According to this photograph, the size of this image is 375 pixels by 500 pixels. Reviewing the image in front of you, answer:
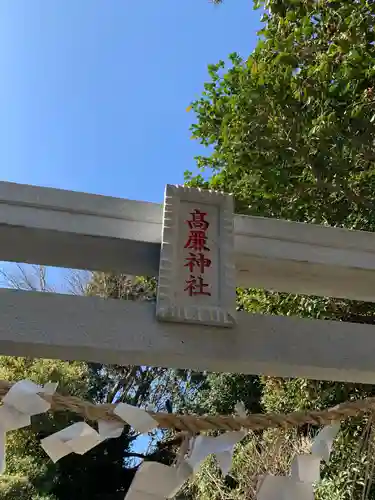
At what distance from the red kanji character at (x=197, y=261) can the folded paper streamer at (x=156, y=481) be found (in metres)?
0.53

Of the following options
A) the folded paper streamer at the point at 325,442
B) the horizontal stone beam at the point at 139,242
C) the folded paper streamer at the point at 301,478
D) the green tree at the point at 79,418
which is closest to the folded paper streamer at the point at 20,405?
the folded paper streamer at the point at 301,478

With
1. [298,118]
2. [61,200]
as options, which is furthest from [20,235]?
[298,118]

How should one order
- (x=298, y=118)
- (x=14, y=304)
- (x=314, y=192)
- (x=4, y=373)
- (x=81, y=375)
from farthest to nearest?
1. (x=81, y=375)
2. (x=4, y=373)
3. (x=314, y=192)
4. (x=298, y=118)
5. (x=14, y=304)

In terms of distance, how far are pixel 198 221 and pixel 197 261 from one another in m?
0.12

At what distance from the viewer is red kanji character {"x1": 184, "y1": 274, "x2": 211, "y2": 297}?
48.1 inches

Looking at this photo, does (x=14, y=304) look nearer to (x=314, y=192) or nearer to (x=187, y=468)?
(x=187, y=468)

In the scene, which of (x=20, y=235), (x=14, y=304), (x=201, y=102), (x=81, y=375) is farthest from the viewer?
(x=81, y=375)

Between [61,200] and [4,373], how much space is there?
17.3 ft

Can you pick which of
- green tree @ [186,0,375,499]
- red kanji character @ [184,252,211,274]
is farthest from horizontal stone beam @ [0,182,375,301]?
green tree @ [186,0,375,499]

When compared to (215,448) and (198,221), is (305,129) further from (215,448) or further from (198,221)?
(215,448)

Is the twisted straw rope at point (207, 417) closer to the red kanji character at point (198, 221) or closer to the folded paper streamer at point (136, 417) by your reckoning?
the folded paper streamer at point (136, 417)

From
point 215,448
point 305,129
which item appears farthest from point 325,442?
point 305,129

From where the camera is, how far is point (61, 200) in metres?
1.32

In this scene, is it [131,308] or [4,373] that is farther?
[4,373]
